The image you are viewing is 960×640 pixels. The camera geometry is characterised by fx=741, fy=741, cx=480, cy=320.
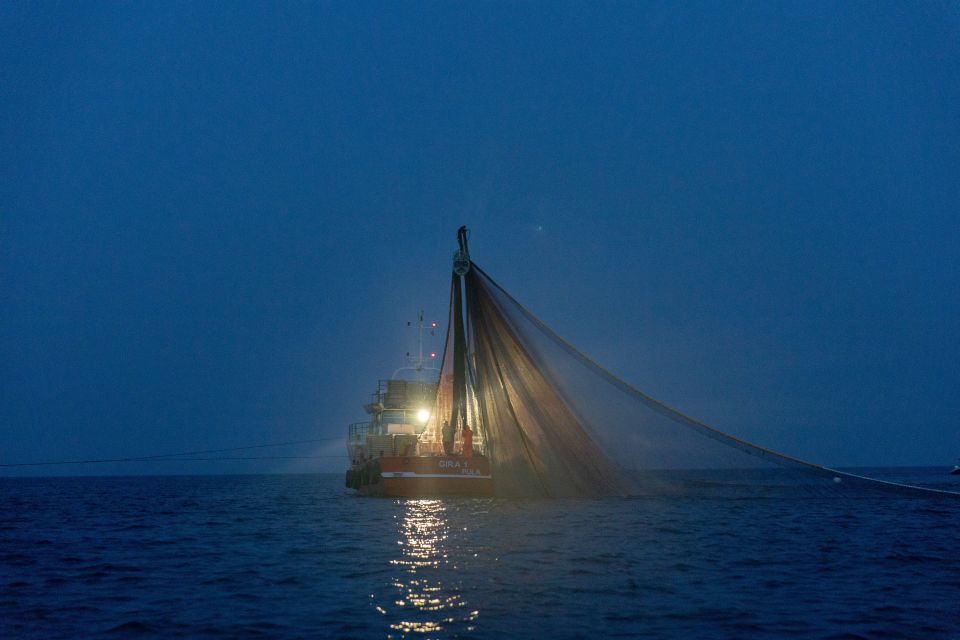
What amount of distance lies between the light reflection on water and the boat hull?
978cm

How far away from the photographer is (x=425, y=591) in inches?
498

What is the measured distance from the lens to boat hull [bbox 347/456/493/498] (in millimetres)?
32031

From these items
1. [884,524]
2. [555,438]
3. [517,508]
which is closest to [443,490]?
[517,508]

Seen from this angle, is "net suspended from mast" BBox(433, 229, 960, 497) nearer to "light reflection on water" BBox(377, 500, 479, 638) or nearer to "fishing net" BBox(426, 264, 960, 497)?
"fishing net" BBox(426, 264, 960, 497)

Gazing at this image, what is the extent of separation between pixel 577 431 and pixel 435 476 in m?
10.3

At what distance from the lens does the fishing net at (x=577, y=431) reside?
2278cm

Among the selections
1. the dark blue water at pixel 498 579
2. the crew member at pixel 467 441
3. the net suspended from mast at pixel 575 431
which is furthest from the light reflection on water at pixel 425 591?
the crew member at pixel 467 441

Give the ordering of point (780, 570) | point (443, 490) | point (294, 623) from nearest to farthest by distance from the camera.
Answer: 1. point (294, 623)
2. point (780, 570)
3. point (443, 490)

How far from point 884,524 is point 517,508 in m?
12.8

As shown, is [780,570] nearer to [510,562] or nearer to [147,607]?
[510,562]

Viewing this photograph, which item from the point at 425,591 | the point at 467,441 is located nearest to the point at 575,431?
the point at 467,441

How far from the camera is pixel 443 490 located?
3231 centimetres

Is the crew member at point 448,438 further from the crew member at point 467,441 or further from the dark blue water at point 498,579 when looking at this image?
the dark blue water at point 498,579

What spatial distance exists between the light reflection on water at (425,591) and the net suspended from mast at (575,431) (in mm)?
5169
